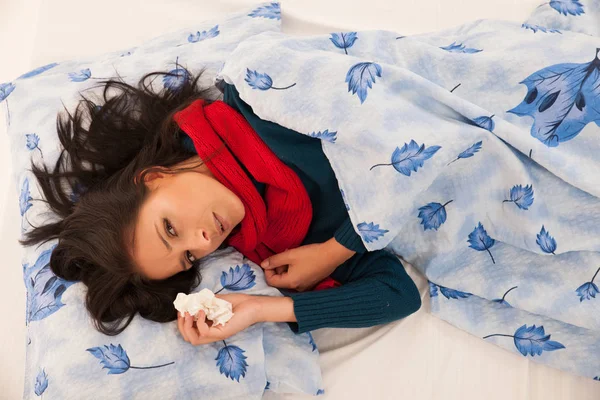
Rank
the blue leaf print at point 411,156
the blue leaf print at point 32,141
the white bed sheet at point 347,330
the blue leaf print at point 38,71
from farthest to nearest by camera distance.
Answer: the blue leaf print at point 38,71, the blue leaf print at point 32,141, the white bed sheet at point 347,330, the blue leaf print at point 411,156

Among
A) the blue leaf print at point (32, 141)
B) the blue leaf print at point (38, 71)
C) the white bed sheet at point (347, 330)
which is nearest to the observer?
the white bed sheet at point (347, 330)

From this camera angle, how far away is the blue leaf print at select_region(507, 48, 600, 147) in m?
1.00

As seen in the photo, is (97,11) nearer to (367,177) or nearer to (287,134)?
(287,134)

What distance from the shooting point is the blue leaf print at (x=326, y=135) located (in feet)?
3.11

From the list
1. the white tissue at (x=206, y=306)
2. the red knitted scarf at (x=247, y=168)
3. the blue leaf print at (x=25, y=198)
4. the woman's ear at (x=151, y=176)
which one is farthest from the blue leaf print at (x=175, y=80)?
the white tissue at (x=206, y=306)

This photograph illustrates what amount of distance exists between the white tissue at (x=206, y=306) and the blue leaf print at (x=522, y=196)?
0.53 meters

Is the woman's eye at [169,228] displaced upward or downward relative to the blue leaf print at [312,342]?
upward

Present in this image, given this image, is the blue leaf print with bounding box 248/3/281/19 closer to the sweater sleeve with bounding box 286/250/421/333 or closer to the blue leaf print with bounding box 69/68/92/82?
the blue leaf print with bounding box 69/68/92/82

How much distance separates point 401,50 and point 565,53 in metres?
0.29

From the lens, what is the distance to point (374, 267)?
1.09 metres

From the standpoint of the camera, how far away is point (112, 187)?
1.03 metres

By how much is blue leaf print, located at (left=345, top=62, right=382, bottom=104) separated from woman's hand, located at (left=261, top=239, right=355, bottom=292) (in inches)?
10.6

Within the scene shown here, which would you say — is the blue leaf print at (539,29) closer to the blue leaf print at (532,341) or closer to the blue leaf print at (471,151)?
the blue leaf print at (471,151)

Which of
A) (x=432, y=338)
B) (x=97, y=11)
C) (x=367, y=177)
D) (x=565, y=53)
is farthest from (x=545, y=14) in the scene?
(x=97, y=11)
